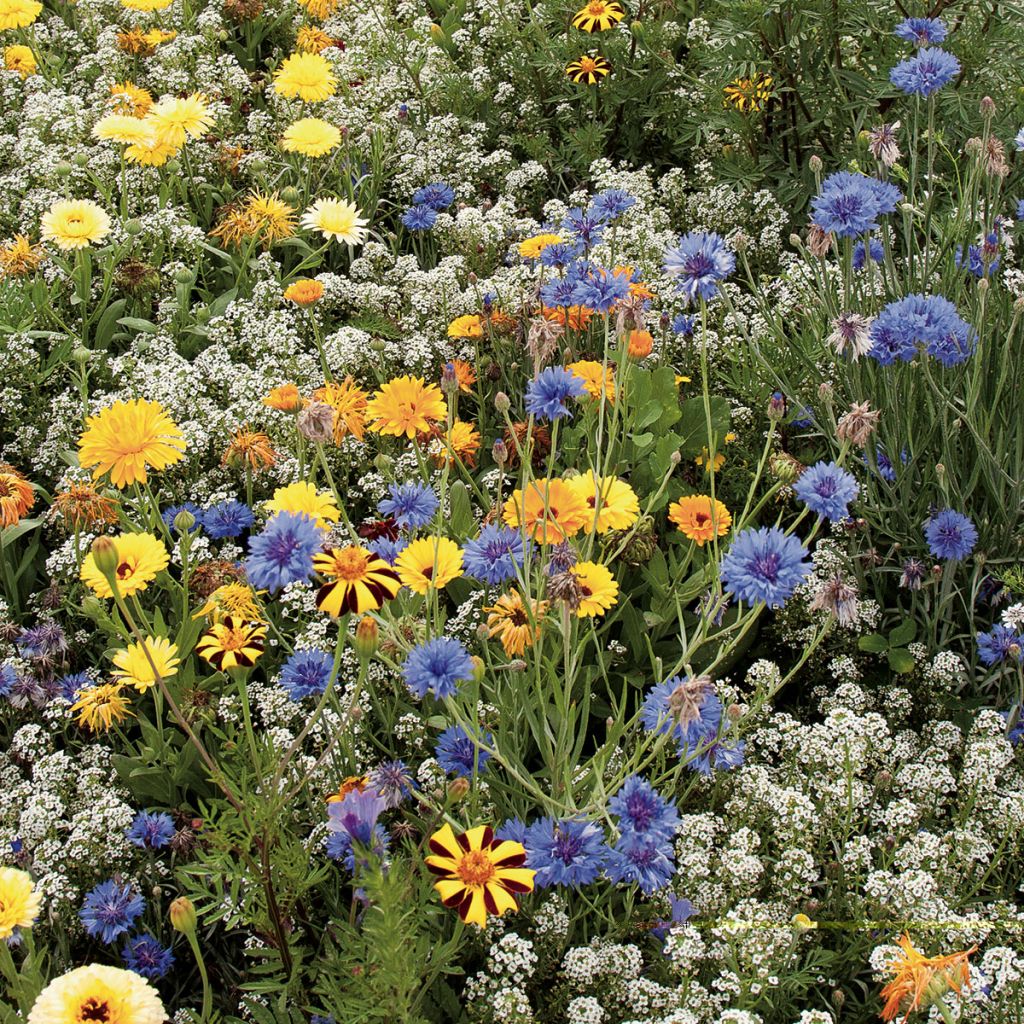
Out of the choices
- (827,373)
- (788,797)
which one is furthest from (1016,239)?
(788,797)

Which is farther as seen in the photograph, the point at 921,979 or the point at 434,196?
the point at 434,196

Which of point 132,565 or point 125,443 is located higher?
point 125,443

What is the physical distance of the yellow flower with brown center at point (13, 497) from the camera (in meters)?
2.37

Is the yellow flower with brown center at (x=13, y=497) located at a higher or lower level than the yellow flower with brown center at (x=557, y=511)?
lower

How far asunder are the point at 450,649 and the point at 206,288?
2082 mm

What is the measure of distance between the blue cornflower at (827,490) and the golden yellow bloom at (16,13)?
3427 mm

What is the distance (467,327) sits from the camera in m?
2.76

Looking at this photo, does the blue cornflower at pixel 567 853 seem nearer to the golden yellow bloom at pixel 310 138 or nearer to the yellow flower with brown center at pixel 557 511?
the yellow flower with brown center at pixel 557 511

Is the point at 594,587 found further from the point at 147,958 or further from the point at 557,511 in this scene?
the point at 147,958

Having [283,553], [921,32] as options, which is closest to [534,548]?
[283,553]

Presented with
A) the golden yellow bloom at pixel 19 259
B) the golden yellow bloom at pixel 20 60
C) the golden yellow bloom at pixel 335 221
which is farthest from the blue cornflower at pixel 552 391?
the golden yellow bloom at pixel 20 60

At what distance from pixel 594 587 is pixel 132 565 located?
32.4 inches

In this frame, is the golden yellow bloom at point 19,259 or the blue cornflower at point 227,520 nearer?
the blue cornflower at point 227,520

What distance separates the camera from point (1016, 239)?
303 centimetres
